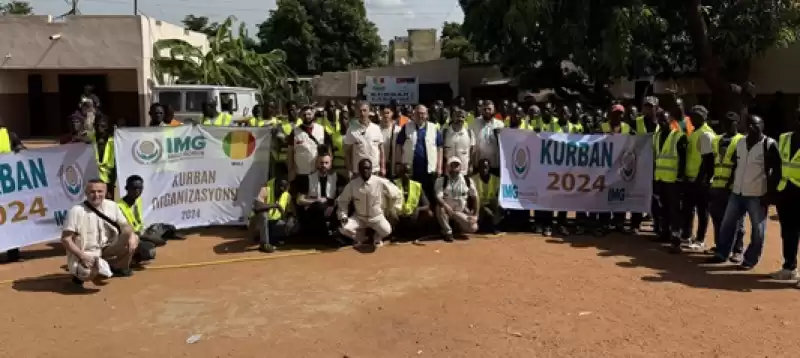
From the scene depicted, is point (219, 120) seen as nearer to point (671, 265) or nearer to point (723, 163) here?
point (671, 265)

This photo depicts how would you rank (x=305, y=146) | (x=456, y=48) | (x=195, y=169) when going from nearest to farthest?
(x=305, y=146), (x=195, y=169), (x=456, y=48)

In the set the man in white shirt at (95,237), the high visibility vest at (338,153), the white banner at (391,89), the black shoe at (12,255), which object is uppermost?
the white banner at (391,89)

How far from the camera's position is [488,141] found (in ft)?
31.1

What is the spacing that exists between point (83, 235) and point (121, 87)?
70.8 feet

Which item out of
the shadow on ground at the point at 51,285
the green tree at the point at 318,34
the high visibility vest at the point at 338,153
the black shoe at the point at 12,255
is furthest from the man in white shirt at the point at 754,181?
the green tree at the point at 318,34

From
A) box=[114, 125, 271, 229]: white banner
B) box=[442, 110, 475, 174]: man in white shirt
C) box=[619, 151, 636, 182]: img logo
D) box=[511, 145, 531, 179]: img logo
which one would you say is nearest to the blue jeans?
box=[619, 151, 636, 182]: img logo

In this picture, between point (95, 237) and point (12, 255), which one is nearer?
point (95, 237)

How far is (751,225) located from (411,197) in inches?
153

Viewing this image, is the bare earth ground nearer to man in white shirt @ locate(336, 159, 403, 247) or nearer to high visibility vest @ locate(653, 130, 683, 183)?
man in white shirt @ locate(336, 159, 403, 247)

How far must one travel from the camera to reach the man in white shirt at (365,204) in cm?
833

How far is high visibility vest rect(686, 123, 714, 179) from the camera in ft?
26.4

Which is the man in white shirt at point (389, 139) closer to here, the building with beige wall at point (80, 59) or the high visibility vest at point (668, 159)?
the high visibility vest at point (668, 159)

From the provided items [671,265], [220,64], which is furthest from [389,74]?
Answer: [671,265]

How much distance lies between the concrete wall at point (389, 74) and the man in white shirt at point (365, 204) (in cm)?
1922
